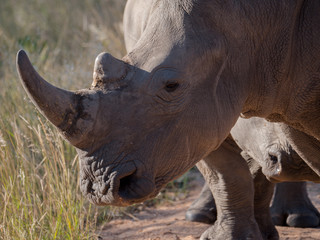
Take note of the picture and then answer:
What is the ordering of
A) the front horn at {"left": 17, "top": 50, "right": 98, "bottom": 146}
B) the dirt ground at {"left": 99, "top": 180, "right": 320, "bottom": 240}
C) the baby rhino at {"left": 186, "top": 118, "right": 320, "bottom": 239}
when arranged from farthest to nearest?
the dirt ground at {"left": 99, "top": 180, "right": 320, "bottom": 240}, the baby rhino at {"left": 186, "top": 118, "right": 320, "bottom": 239}, the front horn at {"left": 17, "top": 50, "right": 98, "bottom": 146}

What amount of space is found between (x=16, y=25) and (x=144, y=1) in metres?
8.24

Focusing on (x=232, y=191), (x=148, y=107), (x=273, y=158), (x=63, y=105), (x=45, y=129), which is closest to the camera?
(x=63, y=105)

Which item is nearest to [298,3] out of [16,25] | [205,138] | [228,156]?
[205,138]

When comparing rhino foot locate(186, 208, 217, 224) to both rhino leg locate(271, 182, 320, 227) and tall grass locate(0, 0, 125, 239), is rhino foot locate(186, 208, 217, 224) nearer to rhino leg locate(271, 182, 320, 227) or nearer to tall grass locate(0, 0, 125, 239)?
rhino leg locate(271, 182, 320, 227)

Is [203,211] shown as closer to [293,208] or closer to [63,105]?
[293,208]

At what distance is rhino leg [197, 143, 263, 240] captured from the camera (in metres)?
4.14

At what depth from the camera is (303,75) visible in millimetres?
3055

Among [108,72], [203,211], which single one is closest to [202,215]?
[203,211]

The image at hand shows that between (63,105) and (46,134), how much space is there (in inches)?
52.8

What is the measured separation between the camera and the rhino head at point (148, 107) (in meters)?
2.58

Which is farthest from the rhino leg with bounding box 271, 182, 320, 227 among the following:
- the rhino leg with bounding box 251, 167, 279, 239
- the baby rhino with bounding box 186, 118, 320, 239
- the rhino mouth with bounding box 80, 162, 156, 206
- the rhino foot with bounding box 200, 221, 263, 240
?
the rhino mouth with bounding box 80, 162, 156, 206

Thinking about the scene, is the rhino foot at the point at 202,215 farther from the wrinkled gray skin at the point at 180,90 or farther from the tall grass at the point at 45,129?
the wrinkled gray skin at the point at 180,90

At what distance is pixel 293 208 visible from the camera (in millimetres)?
4941

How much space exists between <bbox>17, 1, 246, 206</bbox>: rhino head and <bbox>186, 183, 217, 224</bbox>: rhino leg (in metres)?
2.17
